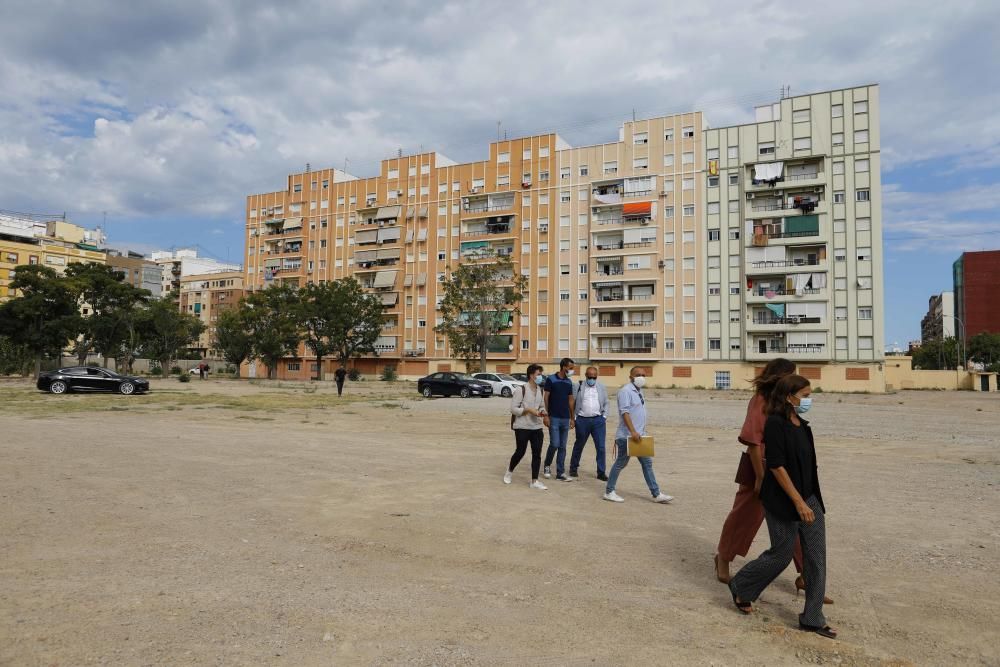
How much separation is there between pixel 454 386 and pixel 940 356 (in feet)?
287

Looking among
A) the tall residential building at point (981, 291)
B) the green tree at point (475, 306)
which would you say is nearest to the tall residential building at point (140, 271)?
the green tree at point (475, 306)

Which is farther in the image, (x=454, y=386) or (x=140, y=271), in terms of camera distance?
(x=140, y=271)

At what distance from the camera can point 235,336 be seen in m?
75.8

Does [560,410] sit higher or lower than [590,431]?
higher

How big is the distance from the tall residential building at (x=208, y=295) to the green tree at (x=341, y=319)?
6333 centimetres

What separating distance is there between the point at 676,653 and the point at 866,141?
2545 inches

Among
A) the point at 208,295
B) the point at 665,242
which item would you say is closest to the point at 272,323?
the point at 665,242

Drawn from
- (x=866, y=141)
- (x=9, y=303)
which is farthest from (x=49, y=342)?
(x=866, y=141)

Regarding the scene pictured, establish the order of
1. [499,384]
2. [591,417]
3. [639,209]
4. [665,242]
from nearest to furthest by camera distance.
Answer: [591,417]
[499,384]
[665,242]
[639,209]

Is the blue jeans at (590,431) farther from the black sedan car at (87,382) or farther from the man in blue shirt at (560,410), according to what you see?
the black sedan car at (87,382)

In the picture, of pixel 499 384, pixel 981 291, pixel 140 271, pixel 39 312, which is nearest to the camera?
pixel 499 384

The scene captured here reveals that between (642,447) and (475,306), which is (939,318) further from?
(642,447)

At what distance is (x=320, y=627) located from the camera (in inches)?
175

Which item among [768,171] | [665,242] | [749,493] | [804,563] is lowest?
[804,563]
